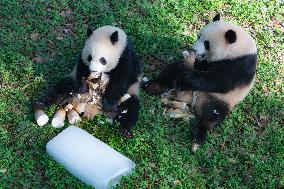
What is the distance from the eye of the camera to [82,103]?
599 centimetres

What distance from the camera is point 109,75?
5965 mm

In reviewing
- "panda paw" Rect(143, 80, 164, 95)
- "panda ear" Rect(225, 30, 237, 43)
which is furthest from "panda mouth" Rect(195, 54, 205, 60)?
"panda paw" Rect(143, 80, 164, 95)

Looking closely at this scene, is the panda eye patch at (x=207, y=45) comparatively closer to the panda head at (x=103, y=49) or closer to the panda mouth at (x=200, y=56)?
the panda mouth at (x=200, y=56)

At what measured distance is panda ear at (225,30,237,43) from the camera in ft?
18.8

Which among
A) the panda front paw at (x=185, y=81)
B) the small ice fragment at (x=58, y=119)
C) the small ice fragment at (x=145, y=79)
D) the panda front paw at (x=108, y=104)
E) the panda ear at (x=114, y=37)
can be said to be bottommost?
the small ice fragment at (x=58, y=119)

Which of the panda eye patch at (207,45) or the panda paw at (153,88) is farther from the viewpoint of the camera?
the panda paw at (153,88)

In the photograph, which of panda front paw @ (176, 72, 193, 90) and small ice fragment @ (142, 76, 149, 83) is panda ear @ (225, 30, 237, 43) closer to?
panda front paw @ (176, 72, 193, 90)

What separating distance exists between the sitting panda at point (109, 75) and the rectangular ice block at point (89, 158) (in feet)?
1.38

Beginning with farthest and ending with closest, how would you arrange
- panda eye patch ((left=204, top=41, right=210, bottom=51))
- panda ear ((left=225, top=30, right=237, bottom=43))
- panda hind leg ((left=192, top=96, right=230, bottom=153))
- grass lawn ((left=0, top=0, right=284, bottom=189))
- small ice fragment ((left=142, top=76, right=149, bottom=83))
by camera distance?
small ice fragment ((left=142, top=76, right=149, bottom=83)) → panda eye patch ((left=204, top=41, right=210, bottom=51)) → panda hind leg ((left=192, top=96, right=230, bottom=153)) → panda ear ((left=225, top=30, right=237, bottom=43)) → grass lawn ((left=0, top=0, right=284, bottom=189))

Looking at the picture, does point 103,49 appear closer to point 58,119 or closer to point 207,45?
point 58,119

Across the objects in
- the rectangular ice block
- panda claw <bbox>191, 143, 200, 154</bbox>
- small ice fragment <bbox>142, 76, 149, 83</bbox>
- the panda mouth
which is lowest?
panda claw <bbox>191, 143, 200, 154</bbox>

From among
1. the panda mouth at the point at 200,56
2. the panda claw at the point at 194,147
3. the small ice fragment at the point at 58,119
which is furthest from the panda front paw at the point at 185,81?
the small ice fragment at the point at 58,119

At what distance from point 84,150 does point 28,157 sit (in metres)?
0.68

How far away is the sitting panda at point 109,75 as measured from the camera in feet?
18.9
